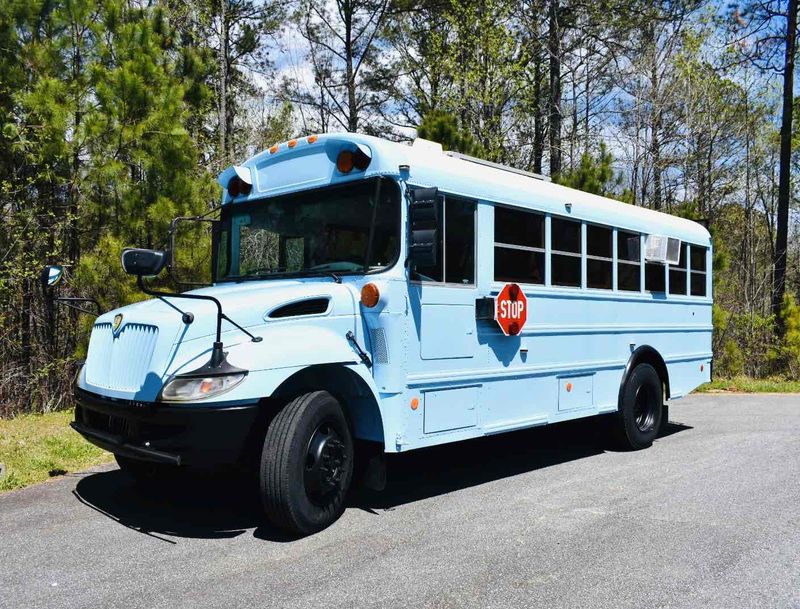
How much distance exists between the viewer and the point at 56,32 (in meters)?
9.98

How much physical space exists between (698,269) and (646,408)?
7.17 ft

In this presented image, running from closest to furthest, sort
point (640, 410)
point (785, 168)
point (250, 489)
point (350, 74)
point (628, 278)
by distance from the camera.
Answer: point (250, 489), point (628, 278), point (640, 410), point (785, 168), point (350, 74)

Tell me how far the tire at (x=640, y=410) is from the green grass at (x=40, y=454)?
5.07 meters

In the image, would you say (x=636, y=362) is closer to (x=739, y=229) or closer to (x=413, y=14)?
(x=413, y=14)

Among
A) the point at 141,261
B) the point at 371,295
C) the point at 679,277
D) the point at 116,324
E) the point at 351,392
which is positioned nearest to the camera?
the point at 141,261

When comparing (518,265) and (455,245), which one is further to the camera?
(518,265)

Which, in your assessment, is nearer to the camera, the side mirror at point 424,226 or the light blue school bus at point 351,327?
the light blue school bus at point 351,327

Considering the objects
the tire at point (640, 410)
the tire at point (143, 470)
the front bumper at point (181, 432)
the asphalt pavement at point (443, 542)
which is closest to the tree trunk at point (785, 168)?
the tire at point (640, 410)

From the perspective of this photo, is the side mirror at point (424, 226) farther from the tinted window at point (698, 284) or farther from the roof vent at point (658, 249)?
the tinted window at point (698, 284)

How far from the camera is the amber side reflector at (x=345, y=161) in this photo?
5.16 m

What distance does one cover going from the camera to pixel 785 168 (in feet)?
59.0

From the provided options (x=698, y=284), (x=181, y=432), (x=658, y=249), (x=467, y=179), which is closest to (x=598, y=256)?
(x=658, y=249)

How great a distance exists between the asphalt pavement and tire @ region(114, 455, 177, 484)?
0.11 metres

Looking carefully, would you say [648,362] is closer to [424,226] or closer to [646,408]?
[646,408]
